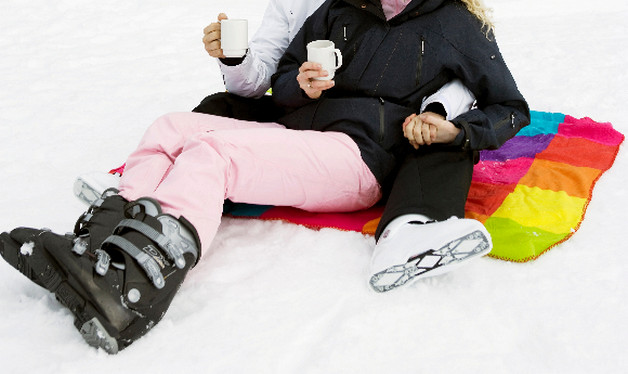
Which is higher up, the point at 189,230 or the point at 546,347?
the point at 189,230

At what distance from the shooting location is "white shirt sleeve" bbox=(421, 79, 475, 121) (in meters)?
1.86

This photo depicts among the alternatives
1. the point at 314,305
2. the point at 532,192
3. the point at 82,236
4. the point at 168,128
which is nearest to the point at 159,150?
the point at 168,128

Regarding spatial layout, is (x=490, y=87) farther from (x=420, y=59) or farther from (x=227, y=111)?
(x=227, y=111)

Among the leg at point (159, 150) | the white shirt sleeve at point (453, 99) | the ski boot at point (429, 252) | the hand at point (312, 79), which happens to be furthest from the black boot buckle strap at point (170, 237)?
the white shirt sleeve at point (453, 99)

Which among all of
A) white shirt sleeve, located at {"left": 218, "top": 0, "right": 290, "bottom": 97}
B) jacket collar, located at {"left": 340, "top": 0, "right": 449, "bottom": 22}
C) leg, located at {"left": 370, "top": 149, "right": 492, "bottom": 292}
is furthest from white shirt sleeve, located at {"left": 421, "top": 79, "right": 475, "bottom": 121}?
white shirt sleeve, located at {"left": 218, "top": 0, "right": 290, "bottom": 97}

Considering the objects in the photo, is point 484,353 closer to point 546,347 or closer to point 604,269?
point 546,347

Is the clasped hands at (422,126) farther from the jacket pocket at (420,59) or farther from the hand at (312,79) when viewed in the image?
the jacket pocket at (420,59)

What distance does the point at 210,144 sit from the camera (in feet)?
5.44

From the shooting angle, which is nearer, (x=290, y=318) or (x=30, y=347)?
(x=30, y=347)

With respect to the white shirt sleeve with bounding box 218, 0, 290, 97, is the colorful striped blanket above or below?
below

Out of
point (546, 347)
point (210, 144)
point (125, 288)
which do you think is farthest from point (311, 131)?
point (546, 347)

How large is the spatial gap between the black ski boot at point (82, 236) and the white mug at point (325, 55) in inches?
25.3

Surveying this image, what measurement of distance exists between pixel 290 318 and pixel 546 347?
1.84 ft

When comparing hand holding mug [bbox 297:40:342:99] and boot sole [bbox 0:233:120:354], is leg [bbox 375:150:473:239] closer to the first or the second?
hand holding mug [bbox 297:40:342:99]
